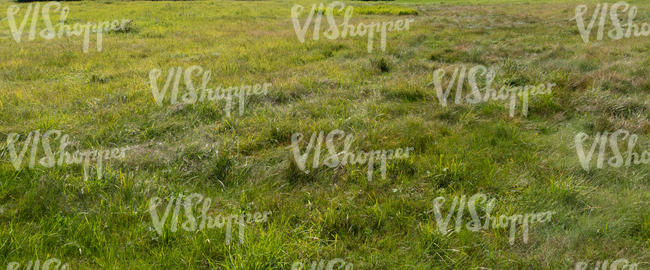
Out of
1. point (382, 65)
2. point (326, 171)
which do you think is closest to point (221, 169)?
point (326, 171)

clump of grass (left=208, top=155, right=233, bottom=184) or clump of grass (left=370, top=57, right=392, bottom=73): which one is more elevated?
clump of grass (left=370, top=57, right=392, bottom=73)

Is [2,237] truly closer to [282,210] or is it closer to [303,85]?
[282,210]

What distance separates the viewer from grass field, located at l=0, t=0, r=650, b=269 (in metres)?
3.36

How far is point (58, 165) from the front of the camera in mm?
4711

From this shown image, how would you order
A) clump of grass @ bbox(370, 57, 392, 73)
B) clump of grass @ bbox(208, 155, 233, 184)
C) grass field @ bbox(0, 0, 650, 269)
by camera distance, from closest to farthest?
grass field @ bbox(0, 0, 650, 269) < clump of grass @ bbox(208, 155, 233, 184) < clump of grass @ bbox(370, 57, 392, 73)

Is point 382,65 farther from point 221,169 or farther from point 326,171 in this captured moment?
point 221,169

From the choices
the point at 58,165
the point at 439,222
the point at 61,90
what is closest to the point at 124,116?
the point at 58,165

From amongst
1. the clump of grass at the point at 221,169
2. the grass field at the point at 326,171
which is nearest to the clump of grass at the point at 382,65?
the grass field at the point at 326,171

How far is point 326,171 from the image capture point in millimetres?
4898

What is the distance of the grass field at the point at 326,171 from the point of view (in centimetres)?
336

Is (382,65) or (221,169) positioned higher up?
(382,65)

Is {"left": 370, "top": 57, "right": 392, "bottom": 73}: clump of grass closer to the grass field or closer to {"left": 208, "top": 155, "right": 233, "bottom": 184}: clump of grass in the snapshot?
the grass field

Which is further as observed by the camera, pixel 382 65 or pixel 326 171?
pixel 382 65

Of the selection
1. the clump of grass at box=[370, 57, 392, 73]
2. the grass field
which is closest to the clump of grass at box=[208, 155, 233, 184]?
the grass field
